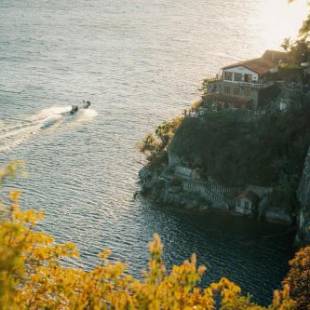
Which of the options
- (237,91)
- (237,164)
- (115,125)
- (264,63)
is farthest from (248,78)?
(115,125)

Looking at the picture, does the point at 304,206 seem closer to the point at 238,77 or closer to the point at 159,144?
the point at 238,77

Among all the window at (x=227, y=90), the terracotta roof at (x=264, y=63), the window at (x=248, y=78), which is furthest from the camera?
the window at (x=227, y=90)

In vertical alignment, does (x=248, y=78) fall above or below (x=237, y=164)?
above

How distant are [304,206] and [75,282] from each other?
54.6 m

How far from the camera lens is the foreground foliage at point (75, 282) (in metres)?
19.3

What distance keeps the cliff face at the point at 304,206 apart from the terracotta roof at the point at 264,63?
20.5 metres

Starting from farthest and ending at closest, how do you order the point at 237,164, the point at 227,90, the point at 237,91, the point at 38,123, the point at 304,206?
1. the point at 38,123
2. the point at 227,90
3. the point at 237,91
4. the point at 237,164
5. the point at 304,206

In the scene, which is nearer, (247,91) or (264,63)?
(247,91)

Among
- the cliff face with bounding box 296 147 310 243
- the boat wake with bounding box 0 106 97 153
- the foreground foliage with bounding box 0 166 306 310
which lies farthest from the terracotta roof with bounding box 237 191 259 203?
the foreground foliage with bounding box 0 166 306 310

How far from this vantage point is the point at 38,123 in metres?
112

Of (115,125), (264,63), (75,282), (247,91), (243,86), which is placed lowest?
(115,125)

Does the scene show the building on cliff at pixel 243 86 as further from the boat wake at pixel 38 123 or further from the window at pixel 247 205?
the boat wake at pixel 38 123

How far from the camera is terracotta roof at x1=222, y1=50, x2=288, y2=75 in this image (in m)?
94.0

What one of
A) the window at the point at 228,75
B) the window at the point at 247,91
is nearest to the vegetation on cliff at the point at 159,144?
the window at the point at 228,75
